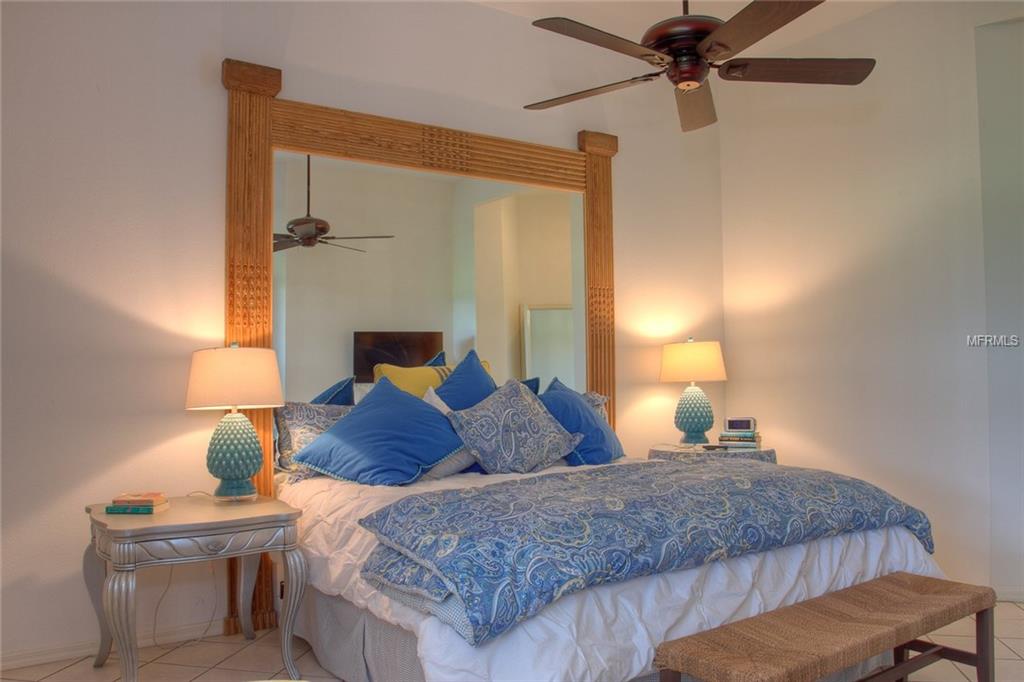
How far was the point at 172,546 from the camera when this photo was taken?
2.50m

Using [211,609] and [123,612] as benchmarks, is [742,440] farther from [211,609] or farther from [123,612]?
[123,612]

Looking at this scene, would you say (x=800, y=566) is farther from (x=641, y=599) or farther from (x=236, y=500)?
(x=236, y=500)

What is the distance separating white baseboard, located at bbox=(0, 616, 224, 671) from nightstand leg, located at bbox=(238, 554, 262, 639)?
140mm

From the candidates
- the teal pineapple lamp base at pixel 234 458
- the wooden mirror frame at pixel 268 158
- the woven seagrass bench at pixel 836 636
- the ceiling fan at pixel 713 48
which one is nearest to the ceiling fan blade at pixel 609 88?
the ceiling fan at pixel 713 48

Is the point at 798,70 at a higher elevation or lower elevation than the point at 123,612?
higher

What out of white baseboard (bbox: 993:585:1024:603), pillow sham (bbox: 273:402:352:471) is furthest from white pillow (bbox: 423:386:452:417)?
white baseboard (bbox: 993:585:1024:603)

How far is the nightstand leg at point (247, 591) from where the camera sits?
3.14 m

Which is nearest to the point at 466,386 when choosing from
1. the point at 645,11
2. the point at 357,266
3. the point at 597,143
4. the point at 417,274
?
the point at 417,274

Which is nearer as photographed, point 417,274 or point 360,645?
point 360,645

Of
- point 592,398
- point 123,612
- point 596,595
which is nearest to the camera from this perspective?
point 596,595

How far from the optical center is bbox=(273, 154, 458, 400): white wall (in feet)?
11.6

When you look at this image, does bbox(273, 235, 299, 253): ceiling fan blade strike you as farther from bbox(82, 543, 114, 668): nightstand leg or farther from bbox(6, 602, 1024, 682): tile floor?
bbox(6, 602, 1024, 682): tile floor

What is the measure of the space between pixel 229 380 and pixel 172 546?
67 centimetres

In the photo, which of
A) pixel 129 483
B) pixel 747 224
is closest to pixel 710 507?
pixel 129 483
